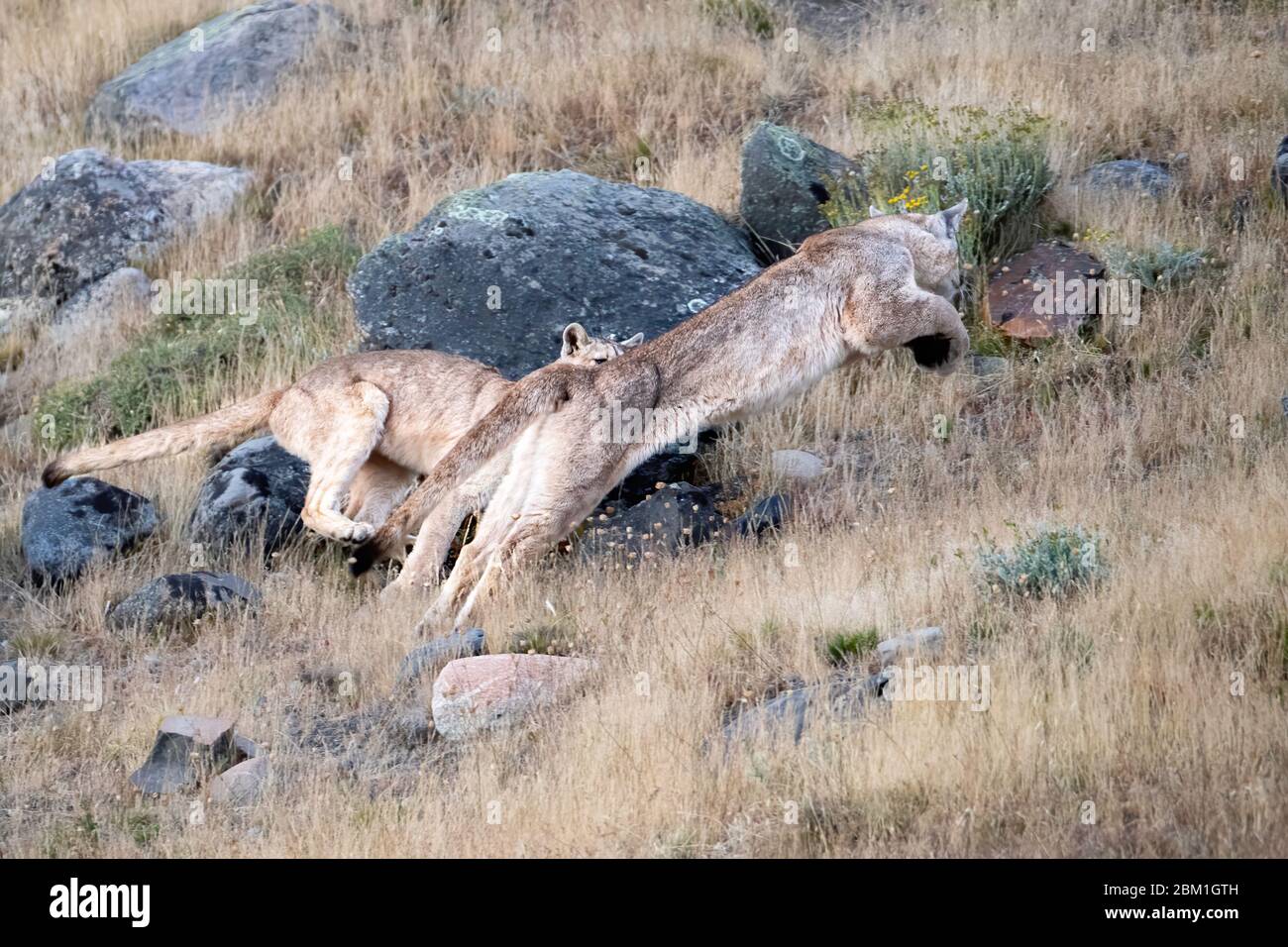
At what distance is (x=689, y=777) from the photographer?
6.16m

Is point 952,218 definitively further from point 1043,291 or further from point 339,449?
point 339,449

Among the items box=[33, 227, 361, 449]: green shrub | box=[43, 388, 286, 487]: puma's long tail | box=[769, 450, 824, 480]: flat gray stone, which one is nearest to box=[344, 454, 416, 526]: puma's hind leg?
box=[43, 388, 286, 487]: puma's long tail

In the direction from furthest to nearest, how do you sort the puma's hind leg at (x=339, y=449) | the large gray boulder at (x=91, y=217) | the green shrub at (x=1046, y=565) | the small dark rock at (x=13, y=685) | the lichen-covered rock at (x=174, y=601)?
the large gray boulder at (x=91, y=217), the puma's hind leg at (x=339, y=449), the lichen-covered rock at (x=174, y=601), the small dark rock at (x=13, y=685), the green shrub at (x=1046, y=565)

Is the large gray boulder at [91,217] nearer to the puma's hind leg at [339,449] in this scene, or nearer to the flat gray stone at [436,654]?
the puma's hind leg at [339,449]

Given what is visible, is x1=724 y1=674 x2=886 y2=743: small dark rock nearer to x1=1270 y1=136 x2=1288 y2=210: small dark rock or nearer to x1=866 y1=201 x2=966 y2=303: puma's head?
x1=866 y1=201 x2=966 y2=303: puma's head

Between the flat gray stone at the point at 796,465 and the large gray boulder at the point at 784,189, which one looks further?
the large gray boulder at the point at 784,189

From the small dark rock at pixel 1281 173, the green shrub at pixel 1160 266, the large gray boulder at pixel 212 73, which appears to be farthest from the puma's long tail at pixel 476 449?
the large gray boulder at pixel 212 73

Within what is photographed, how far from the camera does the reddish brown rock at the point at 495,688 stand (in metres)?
7.28

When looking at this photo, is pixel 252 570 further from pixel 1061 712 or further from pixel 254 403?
pixel 1061 712

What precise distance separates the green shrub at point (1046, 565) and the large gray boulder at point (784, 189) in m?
5.28

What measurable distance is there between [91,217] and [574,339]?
21.2 ft

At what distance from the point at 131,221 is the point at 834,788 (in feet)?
36.0

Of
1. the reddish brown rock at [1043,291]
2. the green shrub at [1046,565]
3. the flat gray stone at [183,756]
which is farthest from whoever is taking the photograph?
the reddish brown rock at [1043,291]

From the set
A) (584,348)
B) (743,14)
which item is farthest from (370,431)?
(743,14)
